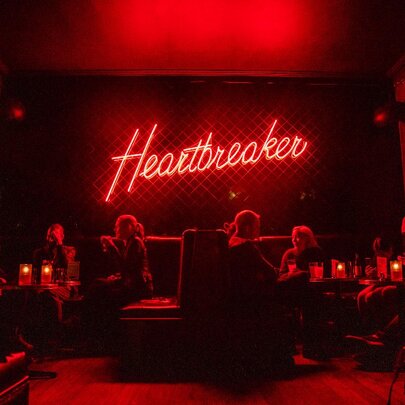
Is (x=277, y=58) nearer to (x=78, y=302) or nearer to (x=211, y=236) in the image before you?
(x=211, y=236)

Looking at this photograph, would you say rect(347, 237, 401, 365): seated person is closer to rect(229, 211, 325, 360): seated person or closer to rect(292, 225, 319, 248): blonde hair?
rect(229, 211, 325, 360): seated person

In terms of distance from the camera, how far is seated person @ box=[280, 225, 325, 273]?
14.7ft

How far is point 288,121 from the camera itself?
668cm

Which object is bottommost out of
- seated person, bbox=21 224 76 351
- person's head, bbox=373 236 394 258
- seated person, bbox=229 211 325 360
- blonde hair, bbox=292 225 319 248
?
seated person, bbox=21 224 76 351

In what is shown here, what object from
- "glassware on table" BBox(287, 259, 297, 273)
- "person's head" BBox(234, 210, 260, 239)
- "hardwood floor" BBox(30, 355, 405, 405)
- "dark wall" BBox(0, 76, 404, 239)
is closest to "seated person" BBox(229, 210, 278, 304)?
"person's head" BBox(234, 210, 260, 239)

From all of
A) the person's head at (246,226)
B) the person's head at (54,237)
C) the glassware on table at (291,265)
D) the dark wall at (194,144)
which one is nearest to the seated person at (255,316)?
the person's head at (246,226)

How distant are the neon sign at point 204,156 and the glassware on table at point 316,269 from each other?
7.37 feet

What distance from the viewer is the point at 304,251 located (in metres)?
4.52

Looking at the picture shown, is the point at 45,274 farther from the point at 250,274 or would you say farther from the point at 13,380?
the point at 13,380

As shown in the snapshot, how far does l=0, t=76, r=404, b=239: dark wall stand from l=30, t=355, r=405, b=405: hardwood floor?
9.93ft

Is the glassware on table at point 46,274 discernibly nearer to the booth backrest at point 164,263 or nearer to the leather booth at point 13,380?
the booth backrest at point 164,263

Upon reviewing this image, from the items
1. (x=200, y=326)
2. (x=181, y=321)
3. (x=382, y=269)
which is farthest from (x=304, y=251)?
(x=181, y=321)

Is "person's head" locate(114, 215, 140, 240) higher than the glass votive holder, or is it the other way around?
"person's head" locate(114, 215, 140, 240)

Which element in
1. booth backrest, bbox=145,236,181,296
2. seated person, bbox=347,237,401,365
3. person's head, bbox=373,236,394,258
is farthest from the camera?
booth backrest, bbox=145,236,181,296
